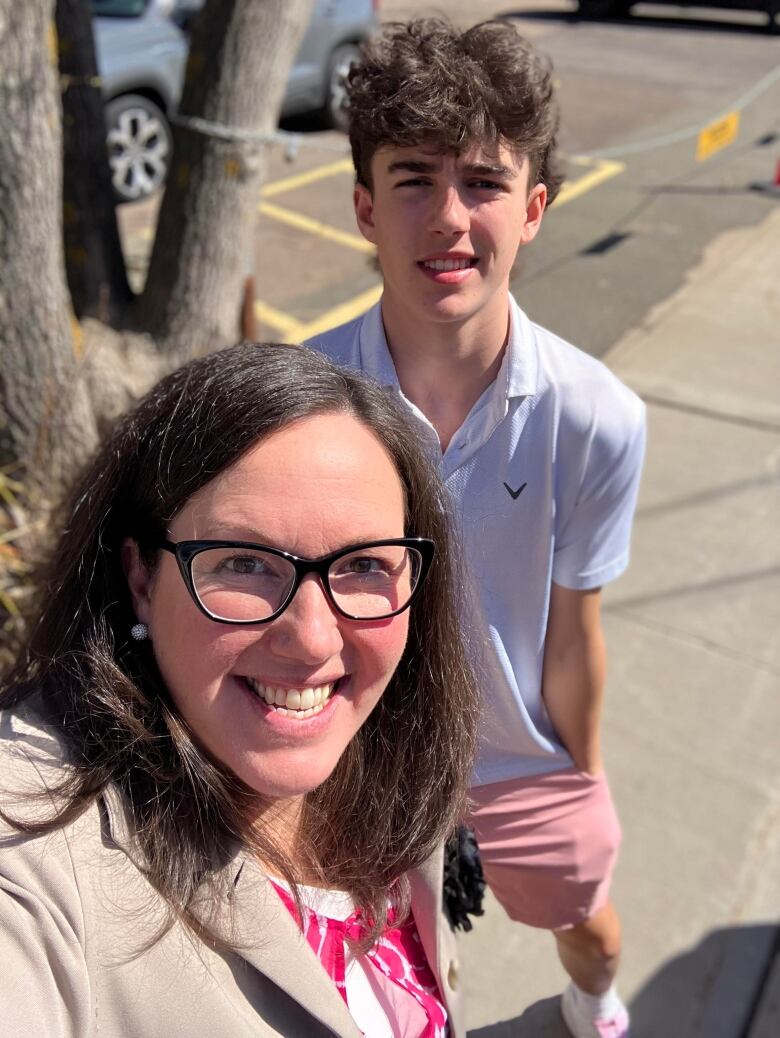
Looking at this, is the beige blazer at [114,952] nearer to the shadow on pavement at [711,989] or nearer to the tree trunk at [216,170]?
the shadow on pavement at [711,989]

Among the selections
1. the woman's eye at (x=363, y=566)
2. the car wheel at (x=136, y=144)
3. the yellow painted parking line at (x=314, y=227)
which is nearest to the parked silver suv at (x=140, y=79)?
the car wheel at (x=136, y=144)

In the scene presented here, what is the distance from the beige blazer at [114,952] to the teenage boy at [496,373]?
669 millimetres

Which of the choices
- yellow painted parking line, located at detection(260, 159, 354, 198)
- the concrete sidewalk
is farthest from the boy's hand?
yellow painted parking line, located at detection(260, 159, 354, 198)

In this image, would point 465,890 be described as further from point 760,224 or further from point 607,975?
point 760,224

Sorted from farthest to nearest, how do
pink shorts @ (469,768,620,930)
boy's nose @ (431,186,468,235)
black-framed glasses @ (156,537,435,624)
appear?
1. pink shorts @ (469,768,620,930)
2. boy's nose @ (431,186,468,235)
3. black-framed glasses @ (156,537,435,624)

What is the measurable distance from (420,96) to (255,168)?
304 cm

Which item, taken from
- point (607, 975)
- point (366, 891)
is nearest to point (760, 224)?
point (607, 975)

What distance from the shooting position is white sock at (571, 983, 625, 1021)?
94.0 inches

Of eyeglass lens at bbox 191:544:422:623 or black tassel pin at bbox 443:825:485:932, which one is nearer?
eyeglass lens at bbox 191:544:422:623

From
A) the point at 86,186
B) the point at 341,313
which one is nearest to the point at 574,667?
the point at 86,186

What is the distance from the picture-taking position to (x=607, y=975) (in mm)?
2371

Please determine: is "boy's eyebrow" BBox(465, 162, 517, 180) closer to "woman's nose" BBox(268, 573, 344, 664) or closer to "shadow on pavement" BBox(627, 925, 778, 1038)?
"woman's nose" BBox(268, 573, 344, 664)

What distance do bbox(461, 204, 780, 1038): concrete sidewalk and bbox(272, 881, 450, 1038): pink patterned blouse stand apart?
1.03m

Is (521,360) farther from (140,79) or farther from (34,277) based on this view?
(140,79)
